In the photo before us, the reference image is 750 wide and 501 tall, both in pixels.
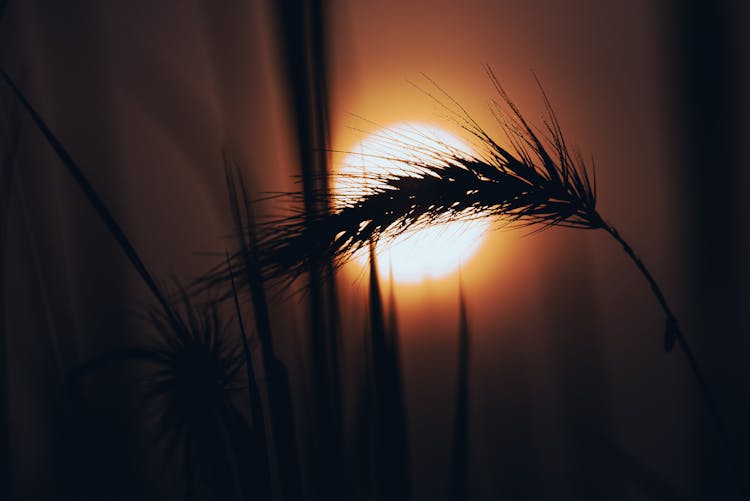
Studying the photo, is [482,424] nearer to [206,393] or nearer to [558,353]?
[558,353]

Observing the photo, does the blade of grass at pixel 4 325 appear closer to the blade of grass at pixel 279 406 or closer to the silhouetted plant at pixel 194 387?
the silhouetted plant at pixel 194 387

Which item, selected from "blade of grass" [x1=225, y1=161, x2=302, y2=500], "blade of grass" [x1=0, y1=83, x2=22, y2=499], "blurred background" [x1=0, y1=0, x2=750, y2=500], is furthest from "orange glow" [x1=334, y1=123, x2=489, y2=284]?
"blade of grass" [x1=0, y1=83, x2=22, y2=499]

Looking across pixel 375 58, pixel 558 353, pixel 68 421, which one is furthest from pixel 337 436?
pixel 375 58

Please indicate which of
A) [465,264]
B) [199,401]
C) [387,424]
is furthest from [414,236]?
[199,401]

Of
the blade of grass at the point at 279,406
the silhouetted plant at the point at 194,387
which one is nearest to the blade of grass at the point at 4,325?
the silhouetted plant at the point at 194,387

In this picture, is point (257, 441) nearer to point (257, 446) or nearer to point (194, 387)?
point (257, 446)
